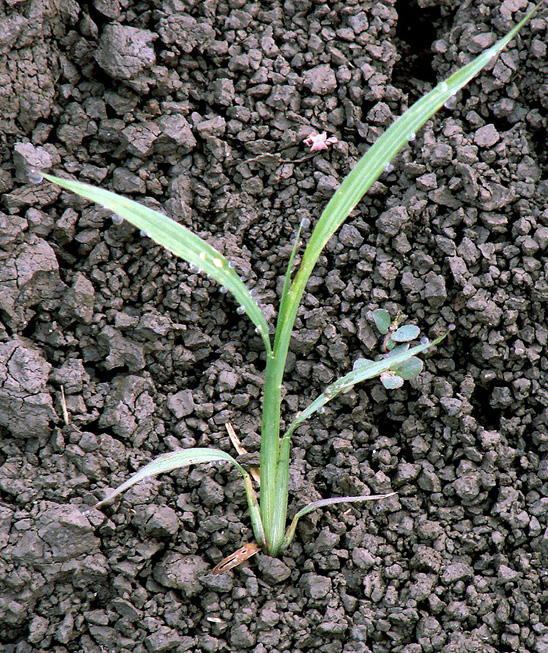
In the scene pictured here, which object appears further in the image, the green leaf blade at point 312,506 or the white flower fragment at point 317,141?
the white flower fragment at point 317,141

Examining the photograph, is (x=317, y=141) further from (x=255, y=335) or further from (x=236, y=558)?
(x=236, y=558)

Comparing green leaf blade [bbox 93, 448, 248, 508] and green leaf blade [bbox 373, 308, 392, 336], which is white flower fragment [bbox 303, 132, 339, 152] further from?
green leaf blade [bbox 93, 448, 248, 508]

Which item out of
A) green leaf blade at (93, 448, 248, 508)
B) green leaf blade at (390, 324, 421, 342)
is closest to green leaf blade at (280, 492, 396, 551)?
green leaf blade at (93, 448, 248, 508)

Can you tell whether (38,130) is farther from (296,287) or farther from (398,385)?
(398,385)

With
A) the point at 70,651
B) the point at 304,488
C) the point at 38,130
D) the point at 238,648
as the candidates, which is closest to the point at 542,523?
the point at 304,488

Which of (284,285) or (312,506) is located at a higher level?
(284,285)

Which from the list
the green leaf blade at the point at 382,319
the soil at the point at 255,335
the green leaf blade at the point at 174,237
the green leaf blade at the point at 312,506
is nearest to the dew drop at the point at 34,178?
the soil at the point at 255,335

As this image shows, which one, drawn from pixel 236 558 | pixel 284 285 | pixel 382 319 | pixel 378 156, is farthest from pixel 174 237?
pixel 236 558

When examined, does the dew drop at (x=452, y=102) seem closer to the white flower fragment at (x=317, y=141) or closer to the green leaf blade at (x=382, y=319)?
the white flower fragment at (x=317, y=141)
